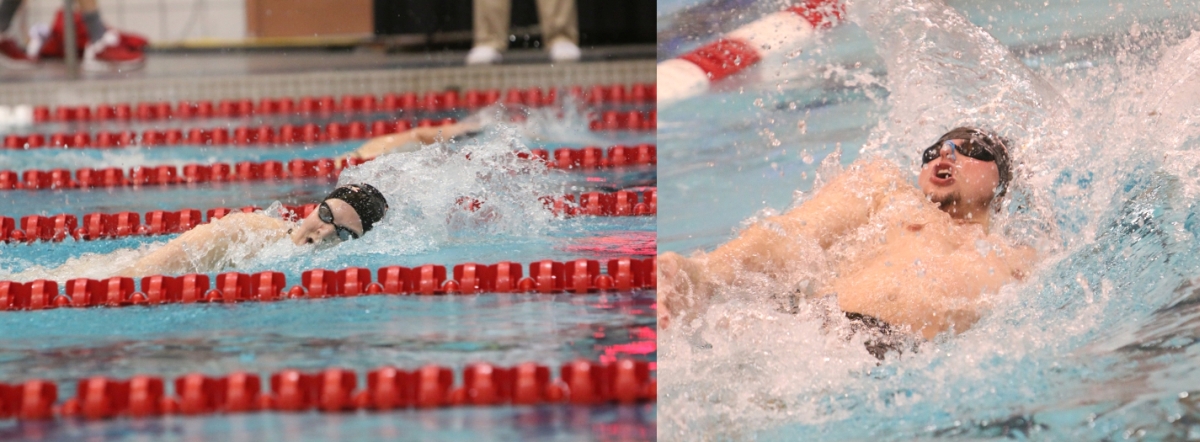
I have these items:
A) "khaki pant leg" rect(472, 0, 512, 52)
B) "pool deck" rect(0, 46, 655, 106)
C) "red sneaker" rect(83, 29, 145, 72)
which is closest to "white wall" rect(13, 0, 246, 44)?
"red sneaker" rect(83, 29, 145, 72)

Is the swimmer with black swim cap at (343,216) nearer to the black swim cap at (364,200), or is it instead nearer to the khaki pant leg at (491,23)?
the black swim cap at (364,200)

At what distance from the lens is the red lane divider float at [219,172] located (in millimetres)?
4242

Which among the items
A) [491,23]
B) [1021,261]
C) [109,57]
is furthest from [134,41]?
[1021,261]

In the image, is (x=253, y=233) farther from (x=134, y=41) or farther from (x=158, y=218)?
(x=134, y=41)

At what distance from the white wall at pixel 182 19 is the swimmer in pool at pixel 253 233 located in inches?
215

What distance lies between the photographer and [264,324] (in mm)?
2535

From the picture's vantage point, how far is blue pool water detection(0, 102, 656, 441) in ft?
6.57

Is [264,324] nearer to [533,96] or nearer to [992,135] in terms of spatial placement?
[992,135]

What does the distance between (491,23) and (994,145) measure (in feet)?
14.0

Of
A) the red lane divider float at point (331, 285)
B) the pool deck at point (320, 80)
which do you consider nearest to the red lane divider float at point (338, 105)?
the pool deck at point (320, 80)

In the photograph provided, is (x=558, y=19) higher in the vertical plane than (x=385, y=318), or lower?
higher

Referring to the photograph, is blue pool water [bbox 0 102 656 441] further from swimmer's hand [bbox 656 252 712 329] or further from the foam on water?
swimmer's hand [bbox 656 252 712 329]

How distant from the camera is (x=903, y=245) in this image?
232 cm

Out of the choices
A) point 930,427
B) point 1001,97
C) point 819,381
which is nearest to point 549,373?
point 819,381
